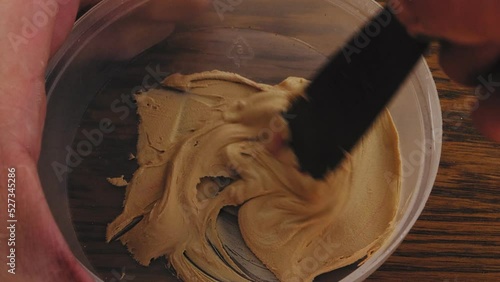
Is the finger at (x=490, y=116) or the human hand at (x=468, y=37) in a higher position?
the human hand at (x=468, y=37)

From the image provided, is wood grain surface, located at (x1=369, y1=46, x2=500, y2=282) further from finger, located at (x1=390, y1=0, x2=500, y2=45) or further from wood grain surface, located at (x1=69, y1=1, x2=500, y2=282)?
finger, located at (x1=390, y1=0, x2=500, y2=45)

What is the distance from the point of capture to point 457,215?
816 millimetres

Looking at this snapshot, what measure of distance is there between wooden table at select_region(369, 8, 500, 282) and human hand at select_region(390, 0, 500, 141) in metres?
0.03

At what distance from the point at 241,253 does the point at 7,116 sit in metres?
0.38

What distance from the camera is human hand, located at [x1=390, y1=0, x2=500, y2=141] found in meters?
0.68

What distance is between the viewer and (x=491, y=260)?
80 centimetres

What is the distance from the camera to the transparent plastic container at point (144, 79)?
820 mm

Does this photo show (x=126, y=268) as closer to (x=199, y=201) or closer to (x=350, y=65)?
(x=199, y=201)

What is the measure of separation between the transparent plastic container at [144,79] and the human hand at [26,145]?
0.64 feet

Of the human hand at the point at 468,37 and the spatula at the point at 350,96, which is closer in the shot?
the human hand at the point at 468,37

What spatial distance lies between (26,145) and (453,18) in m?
0.52

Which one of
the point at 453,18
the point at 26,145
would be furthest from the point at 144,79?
the point at 453,18

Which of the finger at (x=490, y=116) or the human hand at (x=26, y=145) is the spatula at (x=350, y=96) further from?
the human hand at (x=26, y=145)

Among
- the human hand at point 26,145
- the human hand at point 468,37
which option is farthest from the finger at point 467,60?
the human hand at point 26,145
